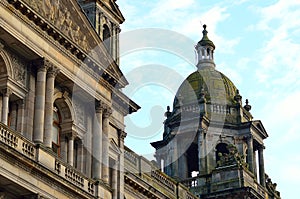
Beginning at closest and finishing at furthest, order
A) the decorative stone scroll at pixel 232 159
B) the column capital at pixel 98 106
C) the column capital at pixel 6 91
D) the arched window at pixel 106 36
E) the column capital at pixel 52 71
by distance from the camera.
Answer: the column capital at pixel 6 91, the column capital at pixel 52 71, the column capital at pixel 98 106, the arched window at pixel 106 36, the decorative stone scroll at pixel 232 159

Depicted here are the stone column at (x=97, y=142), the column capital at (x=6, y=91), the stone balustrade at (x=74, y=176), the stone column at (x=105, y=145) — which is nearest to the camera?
the column capital at (x=6, y=91)

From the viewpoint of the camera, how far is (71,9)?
130ft

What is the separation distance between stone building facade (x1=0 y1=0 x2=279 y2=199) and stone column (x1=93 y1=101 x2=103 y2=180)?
5cm

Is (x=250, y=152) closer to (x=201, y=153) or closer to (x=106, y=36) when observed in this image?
(x=201, y=153)

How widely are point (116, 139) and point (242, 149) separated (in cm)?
2450

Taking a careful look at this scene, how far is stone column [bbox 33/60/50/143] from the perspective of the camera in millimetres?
36344

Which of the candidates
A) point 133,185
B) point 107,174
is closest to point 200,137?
point 133,185

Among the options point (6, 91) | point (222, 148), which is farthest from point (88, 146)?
point (222, 148)

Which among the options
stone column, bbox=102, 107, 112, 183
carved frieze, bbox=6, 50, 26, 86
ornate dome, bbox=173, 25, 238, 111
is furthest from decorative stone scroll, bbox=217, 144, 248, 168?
carved frieze, bbox=6, 50, 26, 86

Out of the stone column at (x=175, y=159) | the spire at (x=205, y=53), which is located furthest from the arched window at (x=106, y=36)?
the spire at (x=205, y=53)

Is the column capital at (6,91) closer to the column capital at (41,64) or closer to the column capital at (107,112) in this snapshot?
the column capital at (41,64)

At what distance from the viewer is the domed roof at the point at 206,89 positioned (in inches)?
2660

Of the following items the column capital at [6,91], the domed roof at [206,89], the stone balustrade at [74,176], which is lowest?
the stone balustrade at [74,176]

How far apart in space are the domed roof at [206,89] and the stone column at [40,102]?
3048cm
